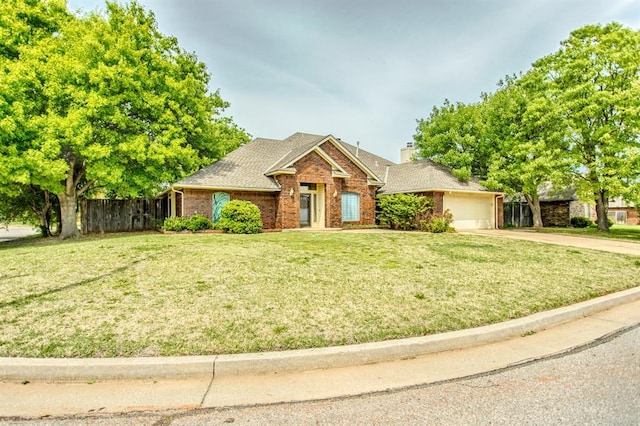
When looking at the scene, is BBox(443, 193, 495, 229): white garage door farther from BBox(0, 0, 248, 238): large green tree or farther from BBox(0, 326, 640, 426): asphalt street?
BBox(0, 326, 640, 426): asphalt street

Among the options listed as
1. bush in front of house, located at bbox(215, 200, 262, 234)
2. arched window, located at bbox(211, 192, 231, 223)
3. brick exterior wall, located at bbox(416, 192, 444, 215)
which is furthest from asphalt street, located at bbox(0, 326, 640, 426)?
brick exterior wall, located at bbox(416, 192, 444, 215)

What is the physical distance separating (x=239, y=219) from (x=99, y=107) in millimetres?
7265

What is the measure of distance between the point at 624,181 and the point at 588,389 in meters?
20.5

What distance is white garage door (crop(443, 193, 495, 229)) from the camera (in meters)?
23.1

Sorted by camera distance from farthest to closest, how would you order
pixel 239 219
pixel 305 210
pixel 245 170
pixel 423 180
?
pixel 423 180, pixel 305 210, pixel 245 170, pixel 239 219

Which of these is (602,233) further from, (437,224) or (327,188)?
(327,188)

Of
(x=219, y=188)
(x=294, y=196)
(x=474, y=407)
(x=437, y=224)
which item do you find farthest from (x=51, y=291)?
(x=437, y=224)

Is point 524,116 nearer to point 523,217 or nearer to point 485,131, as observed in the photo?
point 485,131

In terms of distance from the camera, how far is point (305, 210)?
2138 cm

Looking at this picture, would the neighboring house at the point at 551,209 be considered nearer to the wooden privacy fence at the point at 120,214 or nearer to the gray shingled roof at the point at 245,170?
the gray shingled roof at the point at 245,170

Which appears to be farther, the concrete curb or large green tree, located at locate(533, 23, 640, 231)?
large green tree, located at locate(533, 23, 640, 231)

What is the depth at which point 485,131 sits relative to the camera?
81.1ft

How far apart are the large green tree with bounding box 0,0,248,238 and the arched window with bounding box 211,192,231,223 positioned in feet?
6.80

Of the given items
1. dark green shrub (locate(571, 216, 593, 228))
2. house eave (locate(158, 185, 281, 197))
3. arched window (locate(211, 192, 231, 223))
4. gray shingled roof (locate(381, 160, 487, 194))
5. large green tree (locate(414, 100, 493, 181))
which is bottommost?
dark green shrub (locate(571, 216, 593, 228))
